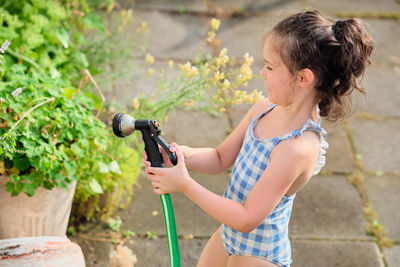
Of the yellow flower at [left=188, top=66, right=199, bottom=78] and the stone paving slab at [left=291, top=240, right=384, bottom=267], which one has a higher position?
the yellow flower at [left=188, top=66, right=199, bottom=78]

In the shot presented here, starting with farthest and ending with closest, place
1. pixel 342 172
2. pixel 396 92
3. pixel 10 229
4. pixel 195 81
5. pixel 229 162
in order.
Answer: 1. pixel 396 92
2. pixel 342 172
3. pixel 195 81
4. pixel 10 229
5. pixel 229 162

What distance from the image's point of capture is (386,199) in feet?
10.7

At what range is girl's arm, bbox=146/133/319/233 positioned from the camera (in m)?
1.70

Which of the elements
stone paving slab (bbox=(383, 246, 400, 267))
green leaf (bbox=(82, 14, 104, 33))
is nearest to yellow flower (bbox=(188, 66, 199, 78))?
green leaf (bbox=(82, 14, 104, 33))

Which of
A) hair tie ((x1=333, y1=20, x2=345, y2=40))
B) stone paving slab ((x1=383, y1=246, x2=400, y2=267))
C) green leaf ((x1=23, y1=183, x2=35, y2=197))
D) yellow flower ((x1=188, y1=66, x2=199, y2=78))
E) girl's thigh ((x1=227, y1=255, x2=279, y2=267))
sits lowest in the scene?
stone paving slab ((x1=383, y1=246, x2=400, y2=267))

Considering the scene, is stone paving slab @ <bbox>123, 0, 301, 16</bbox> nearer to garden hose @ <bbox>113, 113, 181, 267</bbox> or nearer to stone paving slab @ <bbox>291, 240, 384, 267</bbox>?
stone paving slab @ <bbox>291, 240, 384, 267</bbox>

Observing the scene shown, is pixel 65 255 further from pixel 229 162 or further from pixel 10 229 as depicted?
pixel 229 162

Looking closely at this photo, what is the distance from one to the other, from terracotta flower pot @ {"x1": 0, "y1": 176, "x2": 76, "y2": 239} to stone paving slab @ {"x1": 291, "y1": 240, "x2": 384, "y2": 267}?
119cm

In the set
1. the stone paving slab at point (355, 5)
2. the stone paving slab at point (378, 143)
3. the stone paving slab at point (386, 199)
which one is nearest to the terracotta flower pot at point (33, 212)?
the stone paving slab at point (386, 199)

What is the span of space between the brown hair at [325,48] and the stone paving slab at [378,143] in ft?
6.35

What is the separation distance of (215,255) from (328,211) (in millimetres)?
1213

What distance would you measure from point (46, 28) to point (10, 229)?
46.0 inches

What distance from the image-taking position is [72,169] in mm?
2203

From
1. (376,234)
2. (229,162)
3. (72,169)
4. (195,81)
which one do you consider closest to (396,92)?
(376,234)
